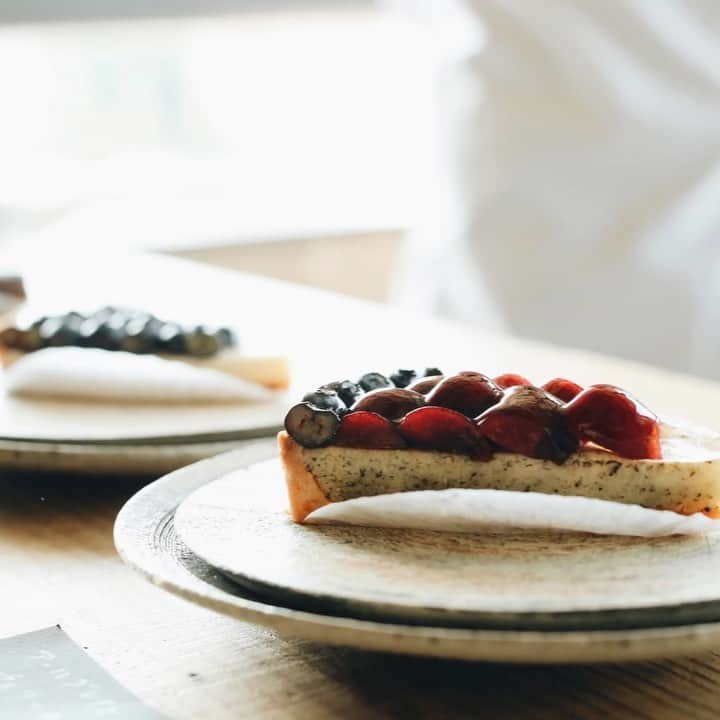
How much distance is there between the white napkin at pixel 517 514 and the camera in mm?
651

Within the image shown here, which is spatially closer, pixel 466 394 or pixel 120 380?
pixel 466 394

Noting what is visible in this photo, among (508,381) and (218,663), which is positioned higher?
(508,381)

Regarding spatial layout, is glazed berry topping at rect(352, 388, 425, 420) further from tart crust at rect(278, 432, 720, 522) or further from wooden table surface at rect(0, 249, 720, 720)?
wooden table surface at rect(0, 249, 720, 720)

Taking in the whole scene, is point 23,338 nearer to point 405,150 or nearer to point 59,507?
point 59,507

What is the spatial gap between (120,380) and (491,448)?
47 cm

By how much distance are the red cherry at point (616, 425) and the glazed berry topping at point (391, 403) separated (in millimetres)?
86

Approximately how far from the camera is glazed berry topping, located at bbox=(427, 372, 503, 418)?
711 millimetres

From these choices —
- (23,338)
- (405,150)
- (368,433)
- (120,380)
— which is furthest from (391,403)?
(405,150)

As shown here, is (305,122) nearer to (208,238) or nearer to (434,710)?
(208,238)

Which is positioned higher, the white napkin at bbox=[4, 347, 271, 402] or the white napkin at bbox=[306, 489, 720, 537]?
the white napkin at bbox=[4, 347, 271, 402]

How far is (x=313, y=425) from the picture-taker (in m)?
0.72

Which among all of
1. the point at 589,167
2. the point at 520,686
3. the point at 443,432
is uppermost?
the point at 589,167

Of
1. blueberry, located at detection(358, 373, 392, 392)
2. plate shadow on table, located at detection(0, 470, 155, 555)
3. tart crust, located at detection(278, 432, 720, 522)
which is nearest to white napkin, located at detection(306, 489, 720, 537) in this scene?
tart crust, located at detection(278, 432, 720, 522)

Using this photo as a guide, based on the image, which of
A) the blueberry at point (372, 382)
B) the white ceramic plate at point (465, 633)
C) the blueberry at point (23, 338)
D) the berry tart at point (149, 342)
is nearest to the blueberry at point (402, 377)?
the blueberry at point (372, 382)
